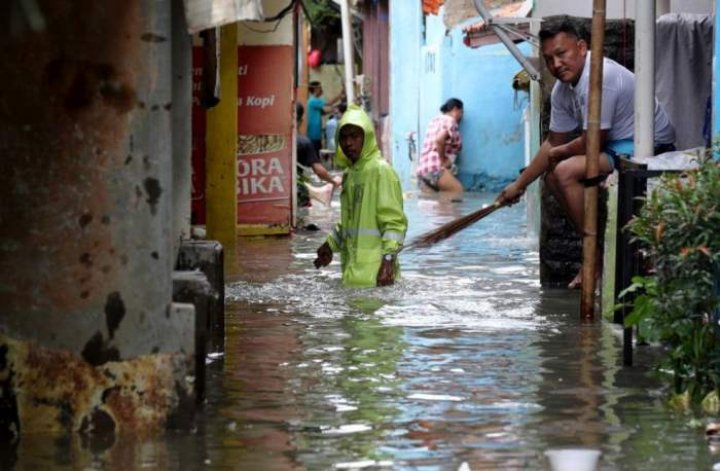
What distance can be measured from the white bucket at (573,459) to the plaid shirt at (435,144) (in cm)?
2053

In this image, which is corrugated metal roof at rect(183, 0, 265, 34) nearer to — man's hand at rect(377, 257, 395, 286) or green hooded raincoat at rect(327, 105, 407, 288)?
green hooded raincoat at rect(327, 105, 407, 288)

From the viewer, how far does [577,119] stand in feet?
35.2

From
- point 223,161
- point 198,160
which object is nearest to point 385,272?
point 223,161

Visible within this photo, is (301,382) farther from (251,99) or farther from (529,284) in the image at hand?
(251,99)

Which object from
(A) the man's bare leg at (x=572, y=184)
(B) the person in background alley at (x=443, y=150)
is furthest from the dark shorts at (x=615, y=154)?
(B) the person in background alley at (x=443, y=150)

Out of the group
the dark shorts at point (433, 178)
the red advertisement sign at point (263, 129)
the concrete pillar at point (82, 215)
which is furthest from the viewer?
the dark shorts at point (433, 178)

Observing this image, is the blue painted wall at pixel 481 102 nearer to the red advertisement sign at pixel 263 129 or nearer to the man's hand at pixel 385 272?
the red advertisement sign at pixel 263 129

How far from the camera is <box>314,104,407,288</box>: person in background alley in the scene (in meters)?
11.4

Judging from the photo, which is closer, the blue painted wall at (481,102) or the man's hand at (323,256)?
the man's hand at (323,256)

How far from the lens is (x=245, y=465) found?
617cm

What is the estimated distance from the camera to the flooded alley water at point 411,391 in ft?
20.7

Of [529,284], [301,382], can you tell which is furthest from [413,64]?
[301,382]

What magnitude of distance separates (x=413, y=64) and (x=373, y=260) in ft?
71.8

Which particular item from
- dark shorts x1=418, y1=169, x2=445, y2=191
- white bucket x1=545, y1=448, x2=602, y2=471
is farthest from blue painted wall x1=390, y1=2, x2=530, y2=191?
white bucket x1=545, y1=448, x2=602, y2=471
